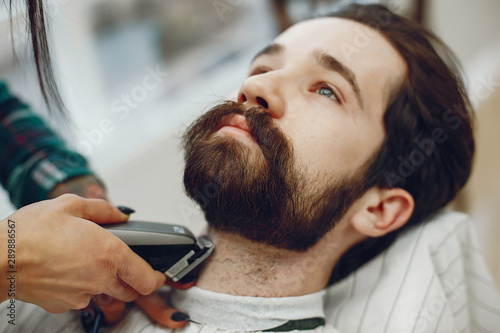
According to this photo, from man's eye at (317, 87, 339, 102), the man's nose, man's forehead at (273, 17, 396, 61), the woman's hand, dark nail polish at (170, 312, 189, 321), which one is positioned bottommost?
dark nail polish at (170, 312, 189, 321)

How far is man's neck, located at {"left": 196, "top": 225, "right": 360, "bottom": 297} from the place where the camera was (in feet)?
2.77

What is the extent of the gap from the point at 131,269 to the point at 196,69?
4.19 feet

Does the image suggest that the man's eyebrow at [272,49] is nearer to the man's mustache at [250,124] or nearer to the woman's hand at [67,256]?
the man's mustache at [250,124]

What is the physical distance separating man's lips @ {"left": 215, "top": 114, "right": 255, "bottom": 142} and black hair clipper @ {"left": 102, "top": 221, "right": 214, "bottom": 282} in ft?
0.74

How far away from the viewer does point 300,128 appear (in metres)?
0.82

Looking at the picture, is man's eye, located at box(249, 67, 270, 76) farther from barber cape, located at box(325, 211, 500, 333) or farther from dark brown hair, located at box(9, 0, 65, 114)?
barber cape, located at box(325, 211, 500, 333)

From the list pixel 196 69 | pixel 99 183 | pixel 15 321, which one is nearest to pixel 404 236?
pixel 99 183

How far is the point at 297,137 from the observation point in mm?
805

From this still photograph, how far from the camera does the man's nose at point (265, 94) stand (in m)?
0.80

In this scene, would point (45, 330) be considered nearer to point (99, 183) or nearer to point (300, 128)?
point (99, 183)

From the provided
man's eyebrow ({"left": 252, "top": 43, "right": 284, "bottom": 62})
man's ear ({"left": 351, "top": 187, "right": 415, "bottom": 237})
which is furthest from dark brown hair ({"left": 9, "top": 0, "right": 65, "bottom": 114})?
man's ear ({"left": 351, "top": 187, "right": 415, "bottom": 237})

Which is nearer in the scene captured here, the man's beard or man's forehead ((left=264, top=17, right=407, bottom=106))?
the man's beard

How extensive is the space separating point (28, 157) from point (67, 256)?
0.50 metres

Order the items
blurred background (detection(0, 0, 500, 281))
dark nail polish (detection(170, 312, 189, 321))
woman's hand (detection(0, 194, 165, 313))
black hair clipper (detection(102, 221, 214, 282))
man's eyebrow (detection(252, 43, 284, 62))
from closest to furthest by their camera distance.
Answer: woman's hand (detection(0, 194, 165, 313)) < black hair clipper (detection(102, 221, 214, 282)) < dark nail polish (detection(170, 312, 189, 321)) < man's eyebrow (detection(252, 43, 284, 62)) < blurred background (detection(0, 0, 500, 281))
